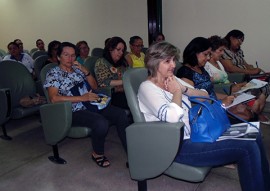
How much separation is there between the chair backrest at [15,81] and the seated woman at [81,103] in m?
0.97

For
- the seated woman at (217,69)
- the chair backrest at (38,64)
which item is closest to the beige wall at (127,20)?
the seated woman at (217,69)

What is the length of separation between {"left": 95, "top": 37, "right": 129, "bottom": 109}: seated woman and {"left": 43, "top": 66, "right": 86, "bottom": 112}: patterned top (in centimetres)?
38

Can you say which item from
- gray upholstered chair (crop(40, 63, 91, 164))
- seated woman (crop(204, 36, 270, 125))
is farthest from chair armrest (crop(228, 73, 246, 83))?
gray upholstered chair (crop(40, 63, 91, 164))

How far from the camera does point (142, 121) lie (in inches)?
63.2

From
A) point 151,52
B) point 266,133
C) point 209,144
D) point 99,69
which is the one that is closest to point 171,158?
point 209,144

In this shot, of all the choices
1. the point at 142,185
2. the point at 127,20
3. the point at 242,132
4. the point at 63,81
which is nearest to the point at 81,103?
the point at 63,81

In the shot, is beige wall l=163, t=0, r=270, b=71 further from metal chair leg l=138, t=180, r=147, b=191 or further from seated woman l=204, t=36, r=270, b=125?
metal chair leg l=138, t=180, r=147, b=191

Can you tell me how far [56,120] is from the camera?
2172mm

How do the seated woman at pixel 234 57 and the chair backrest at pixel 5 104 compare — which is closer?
the chair backrest at pixel 5 104

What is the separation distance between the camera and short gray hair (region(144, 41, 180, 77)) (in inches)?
64.0

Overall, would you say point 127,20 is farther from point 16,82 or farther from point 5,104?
point 5,104

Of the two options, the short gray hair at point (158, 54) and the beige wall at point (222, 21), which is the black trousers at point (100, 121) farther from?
the beige wall at point (222, 21)

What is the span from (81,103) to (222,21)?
9.69 feet

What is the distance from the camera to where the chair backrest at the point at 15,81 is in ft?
10.0
